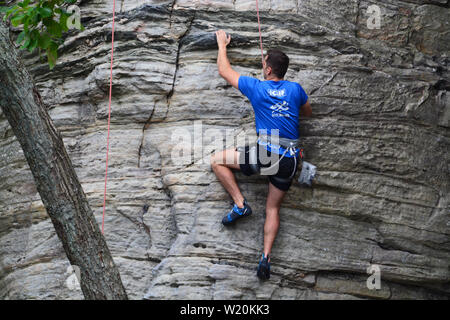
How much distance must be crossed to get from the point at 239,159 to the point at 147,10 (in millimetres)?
2599

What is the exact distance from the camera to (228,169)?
21.7ft

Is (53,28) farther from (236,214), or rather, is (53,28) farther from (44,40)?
(236,214)

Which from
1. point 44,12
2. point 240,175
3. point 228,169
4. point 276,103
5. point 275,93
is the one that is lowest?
point 240,175

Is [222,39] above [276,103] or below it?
above

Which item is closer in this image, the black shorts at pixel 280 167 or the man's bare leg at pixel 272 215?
the black shorts at pixel 280 167

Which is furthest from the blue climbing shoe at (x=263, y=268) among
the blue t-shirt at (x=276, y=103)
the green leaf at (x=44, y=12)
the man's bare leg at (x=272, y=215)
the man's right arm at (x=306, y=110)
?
Result: the green leaf at (x=44, y=12)

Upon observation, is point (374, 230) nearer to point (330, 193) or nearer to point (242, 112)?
point (330, 193)

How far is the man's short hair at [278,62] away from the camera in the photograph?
246 inches

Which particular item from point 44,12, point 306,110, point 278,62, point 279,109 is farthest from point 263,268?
point 44,12


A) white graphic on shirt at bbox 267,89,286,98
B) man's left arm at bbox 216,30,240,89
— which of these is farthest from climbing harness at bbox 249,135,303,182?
man's left arm at bbox 216,30,240,89

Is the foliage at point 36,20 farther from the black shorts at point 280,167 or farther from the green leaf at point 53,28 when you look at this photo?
the black shorts at point 280,167

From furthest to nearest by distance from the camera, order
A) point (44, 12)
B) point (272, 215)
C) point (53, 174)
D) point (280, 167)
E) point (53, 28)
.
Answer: point (272, 215) < point (280, 167) < point (53, 28) < point (44, 12) < point (53, 174)

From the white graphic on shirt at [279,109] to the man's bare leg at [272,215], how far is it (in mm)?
906

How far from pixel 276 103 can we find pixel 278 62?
50 centimetres
